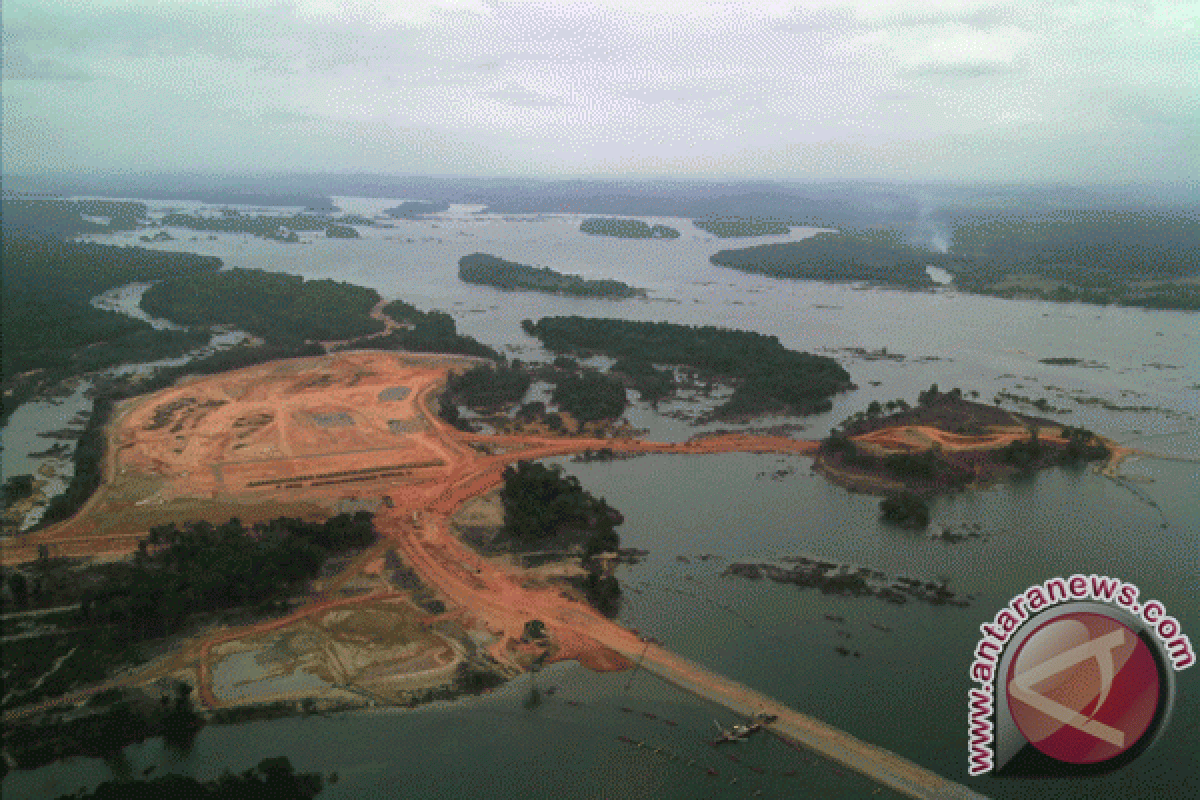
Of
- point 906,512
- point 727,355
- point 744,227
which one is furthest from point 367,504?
point 744,227

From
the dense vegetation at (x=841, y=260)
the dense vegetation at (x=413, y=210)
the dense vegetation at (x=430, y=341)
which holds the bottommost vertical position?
the dense vegetation at (x=430, y=341)

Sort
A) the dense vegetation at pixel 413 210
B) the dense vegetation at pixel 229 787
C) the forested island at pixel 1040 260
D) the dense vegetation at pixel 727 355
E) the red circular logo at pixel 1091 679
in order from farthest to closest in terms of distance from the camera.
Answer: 1. the dense vegetation at pixel 413 210
2. the forested island at pixel 1040 260
3. the dense vegetation at pixel 727 355
4. the dense vegetation at pixel 229 787
5. the red circular logo at pixel 1091 679

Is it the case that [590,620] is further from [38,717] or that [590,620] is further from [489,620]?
[38,717]

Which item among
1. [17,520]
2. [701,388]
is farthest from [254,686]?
[701,388]

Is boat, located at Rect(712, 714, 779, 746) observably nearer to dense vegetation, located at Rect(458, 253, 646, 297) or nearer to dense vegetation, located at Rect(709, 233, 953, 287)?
dense vegetation, located at Rect(458, 253, 646, 297)

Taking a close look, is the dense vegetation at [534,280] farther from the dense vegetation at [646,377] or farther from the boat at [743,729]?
the boat at [743,729]

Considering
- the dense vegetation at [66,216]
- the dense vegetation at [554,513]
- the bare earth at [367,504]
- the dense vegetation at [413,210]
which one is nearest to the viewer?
the bare earth at [367,504]

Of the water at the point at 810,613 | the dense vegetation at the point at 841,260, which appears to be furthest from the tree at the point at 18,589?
the dense vegetation at the point at 841,260
